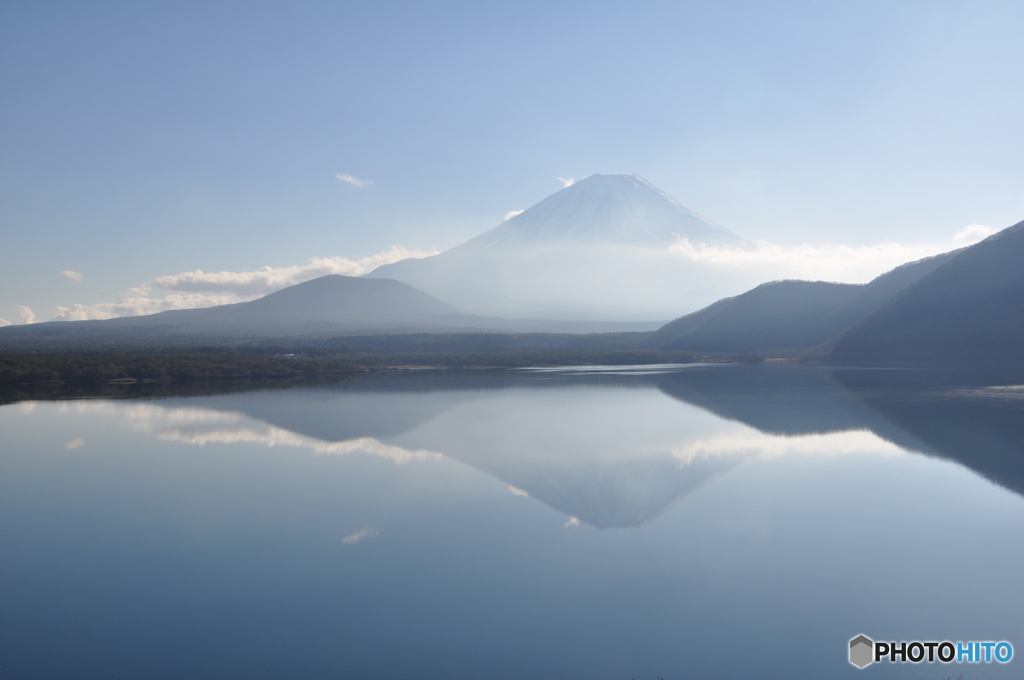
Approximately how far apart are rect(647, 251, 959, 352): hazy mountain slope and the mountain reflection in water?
27.9 m

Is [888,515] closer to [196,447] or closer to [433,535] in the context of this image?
[433,535]

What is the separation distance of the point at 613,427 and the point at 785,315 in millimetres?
47317

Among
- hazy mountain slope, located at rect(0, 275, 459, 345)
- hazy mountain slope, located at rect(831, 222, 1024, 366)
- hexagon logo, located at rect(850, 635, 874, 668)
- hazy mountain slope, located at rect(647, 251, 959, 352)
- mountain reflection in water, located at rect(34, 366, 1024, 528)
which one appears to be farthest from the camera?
hazy mountain slope, located at rect(0, 275, 459, 345)

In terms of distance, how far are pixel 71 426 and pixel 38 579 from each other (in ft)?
37.1

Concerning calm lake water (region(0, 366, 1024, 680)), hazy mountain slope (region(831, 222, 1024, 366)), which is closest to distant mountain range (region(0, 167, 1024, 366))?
hazy mountain slope (region(831, 222, 1024, 366))

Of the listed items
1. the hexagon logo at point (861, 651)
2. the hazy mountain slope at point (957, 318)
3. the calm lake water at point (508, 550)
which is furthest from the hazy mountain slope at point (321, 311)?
the hexagon logo at point (861, 651)

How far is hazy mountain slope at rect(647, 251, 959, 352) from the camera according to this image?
50188mm

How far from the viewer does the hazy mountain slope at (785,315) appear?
50188 mm

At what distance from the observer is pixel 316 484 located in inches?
354

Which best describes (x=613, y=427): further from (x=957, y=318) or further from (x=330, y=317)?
(x=330, y=317)

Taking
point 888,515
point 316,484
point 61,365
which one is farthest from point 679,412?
point 61,365

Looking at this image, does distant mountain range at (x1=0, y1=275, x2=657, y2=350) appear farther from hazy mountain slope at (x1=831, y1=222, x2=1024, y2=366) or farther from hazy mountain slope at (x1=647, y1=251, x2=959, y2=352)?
hazy mountain slope at (x1=831, y1=222, x2=1024, y2=366)

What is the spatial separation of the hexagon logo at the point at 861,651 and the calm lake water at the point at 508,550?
0.08 meters

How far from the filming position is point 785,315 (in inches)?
2170
